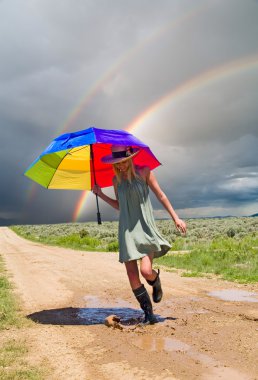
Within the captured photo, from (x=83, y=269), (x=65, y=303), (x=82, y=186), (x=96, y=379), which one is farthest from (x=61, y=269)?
(x=96, y=379)

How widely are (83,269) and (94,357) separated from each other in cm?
923

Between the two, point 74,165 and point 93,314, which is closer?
point 93,314

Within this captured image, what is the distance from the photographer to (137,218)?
240 inches

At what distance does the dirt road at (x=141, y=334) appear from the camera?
166 inches

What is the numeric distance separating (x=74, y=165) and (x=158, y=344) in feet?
11.4

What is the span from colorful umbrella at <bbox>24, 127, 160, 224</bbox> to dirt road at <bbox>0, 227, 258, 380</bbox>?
1813 mm

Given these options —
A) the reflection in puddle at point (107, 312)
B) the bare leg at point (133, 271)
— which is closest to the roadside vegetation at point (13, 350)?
the reflection in puddle at point (107, 312)

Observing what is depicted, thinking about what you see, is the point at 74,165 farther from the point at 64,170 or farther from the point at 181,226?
the point at 181,226

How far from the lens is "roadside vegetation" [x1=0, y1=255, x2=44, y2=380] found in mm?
4078

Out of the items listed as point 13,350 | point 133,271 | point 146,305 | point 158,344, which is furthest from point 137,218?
point 13,350

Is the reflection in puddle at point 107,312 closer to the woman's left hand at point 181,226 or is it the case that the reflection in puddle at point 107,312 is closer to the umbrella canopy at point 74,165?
the woman's left hand at point 181,226

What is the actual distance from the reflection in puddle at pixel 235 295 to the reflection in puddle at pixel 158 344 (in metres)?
3.13

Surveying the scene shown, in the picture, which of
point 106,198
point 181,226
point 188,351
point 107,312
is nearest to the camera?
point 188,351

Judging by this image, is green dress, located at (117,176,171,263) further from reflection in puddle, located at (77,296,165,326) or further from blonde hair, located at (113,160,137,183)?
reflection in puddle, located at (77,296,165,326)
